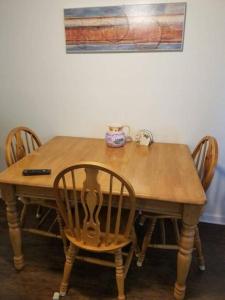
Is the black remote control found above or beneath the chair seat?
above

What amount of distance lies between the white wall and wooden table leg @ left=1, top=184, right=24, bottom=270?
0.90m

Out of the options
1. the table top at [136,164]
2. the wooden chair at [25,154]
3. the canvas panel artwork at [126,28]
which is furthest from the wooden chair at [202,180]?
the canvas panel artwork at [126,28]

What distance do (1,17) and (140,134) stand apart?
151cm

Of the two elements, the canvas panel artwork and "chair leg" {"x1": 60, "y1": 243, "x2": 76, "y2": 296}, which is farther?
the canvas panel artwork

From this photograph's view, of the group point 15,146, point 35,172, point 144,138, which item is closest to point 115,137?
point 144,138

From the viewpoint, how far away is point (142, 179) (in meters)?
1.37

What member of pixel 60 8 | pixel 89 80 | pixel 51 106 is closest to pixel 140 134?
pixel 89 80

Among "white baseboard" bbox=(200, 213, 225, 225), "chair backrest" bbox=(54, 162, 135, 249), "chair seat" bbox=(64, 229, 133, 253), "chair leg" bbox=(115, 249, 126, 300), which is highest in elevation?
"chair backrest" bbox=(54, 162, 135, 249)

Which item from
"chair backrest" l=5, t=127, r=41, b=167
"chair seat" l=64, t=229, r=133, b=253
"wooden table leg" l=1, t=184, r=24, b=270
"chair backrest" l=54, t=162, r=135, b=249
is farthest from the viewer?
"chair backrest" l=5, t=127, r=41, b=167

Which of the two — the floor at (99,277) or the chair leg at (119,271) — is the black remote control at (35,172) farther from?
the floor at (99,277)

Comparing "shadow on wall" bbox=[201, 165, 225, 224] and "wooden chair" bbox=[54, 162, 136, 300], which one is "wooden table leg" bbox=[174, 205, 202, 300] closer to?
"wooden chair" bbox=[54, 162, 136, 300]

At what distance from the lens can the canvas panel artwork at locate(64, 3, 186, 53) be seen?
67.9 inches

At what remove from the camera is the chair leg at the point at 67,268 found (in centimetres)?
143

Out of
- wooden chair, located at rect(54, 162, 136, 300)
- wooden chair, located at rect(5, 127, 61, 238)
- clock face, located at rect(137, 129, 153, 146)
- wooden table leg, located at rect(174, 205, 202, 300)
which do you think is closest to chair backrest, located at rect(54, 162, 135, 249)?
wooden chair, located at rect(54, 162, 136, 300)
